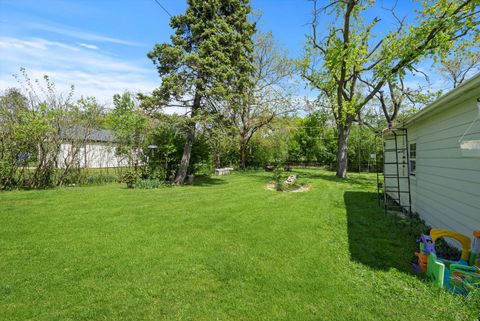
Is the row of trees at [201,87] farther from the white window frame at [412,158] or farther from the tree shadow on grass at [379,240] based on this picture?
the tree shadow on grass at [379,240]

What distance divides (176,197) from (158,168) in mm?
3477

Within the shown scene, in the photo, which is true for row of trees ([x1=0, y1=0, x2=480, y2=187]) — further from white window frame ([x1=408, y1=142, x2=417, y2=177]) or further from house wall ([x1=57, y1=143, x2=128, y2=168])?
white window frame ([x1=408, y1=142, x2=417, y2=177])

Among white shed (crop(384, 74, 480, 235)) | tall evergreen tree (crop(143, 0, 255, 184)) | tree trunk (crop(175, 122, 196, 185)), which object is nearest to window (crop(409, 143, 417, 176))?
white shed (crop(384, 74, 480, 235))

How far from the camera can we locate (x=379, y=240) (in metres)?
4.38

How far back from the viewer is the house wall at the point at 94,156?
30.3 feet

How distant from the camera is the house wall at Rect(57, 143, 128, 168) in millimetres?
9242

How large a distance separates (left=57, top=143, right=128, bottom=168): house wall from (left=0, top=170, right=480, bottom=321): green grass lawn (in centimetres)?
367

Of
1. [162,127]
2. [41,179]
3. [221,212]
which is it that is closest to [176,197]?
[221,212]

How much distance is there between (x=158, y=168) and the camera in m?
10.7

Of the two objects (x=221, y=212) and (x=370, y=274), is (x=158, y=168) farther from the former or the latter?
(x=370, y=274)

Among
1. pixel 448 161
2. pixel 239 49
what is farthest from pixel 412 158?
pixel 239 49

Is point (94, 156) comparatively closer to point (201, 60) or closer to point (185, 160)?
point (185, 160)

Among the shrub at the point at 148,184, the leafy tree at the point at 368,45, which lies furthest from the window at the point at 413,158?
the shrub at the point at 148,184

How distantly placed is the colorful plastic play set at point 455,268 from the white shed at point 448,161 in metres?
0.74
